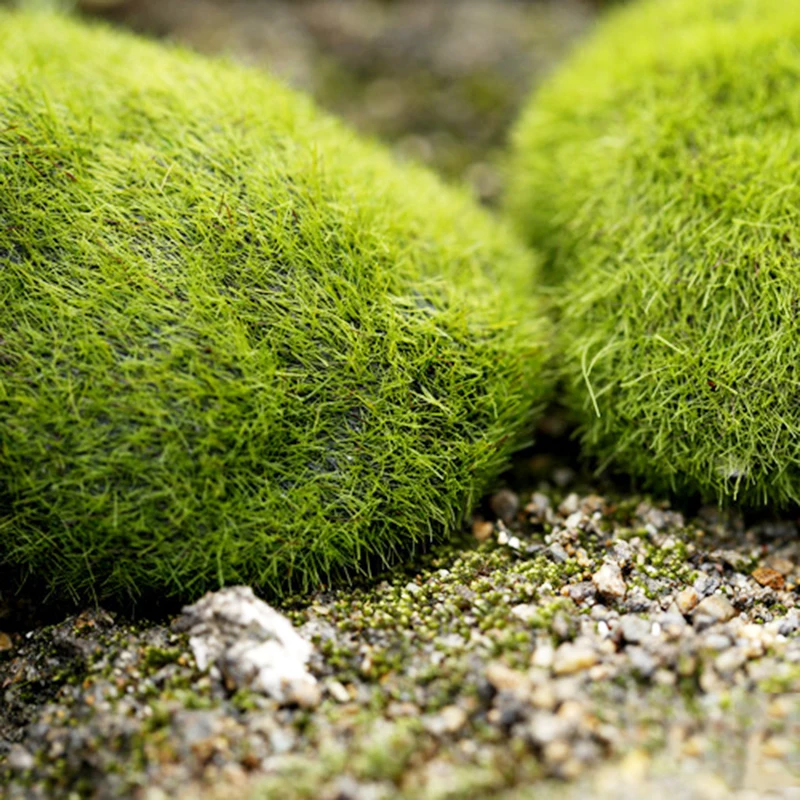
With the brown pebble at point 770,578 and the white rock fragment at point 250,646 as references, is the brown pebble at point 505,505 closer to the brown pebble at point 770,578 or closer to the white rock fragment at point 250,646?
the brown pebble at point 770,578

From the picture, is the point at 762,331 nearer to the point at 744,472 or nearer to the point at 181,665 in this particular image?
the point at 744,472

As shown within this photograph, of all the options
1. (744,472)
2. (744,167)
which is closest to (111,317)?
(744,472)

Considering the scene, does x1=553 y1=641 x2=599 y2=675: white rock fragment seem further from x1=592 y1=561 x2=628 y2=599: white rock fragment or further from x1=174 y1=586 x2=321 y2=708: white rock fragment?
x1=174 y1=586 x2=321 y2=708: white rock fragment

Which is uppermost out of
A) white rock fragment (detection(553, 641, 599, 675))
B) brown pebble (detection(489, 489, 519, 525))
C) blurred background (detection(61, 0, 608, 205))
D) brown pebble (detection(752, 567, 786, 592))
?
blurred background (detection(61, 0, 608, 205))

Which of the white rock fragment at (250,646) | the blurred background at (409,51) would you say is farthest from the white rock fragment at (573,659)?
the blurred background at (409,51)

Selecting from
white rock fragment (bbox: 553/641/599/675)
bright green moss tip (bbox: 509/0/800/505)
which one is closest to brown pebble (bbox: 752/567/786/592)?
bright green moss tip (bbox: 509/0/800/505)

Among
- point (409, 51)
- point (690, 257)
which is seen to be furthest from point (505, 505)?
point (409, 51)
